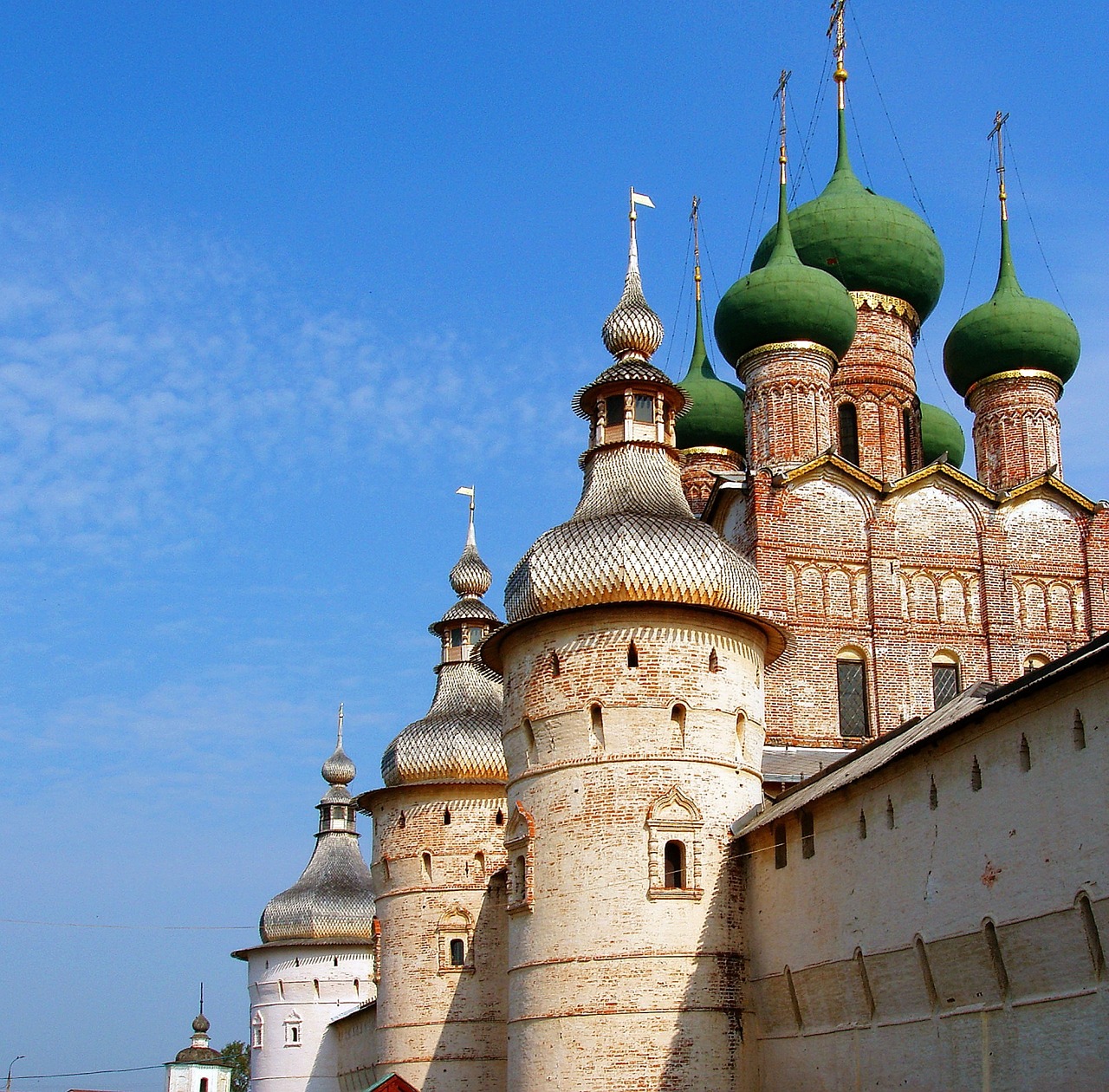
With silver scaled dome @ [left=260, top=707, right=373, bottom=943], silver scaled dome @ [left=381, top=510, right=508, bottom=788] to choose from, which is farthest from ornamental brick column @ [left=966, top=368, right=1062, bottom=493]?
silver scaled dome @ [left=260, top=707, right=373, bottom=943]

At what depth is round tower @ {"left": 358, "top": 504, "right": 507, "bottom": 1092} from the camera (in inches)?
839

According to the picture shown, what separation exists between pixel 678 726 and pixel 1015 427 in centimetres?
1073

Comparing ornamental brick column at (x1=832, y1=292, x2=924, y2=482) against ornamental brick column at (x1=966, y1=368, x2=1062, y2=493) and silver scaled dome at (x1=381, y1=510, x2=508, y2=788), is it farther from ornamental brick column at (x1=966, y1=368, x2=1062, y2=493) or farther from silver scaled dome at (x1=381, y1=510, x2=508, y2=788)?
silver scaled dome at (x1=381, y1=510, x2=508, y2=788)

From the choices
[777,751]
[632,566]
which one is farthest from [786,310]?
[632,566]

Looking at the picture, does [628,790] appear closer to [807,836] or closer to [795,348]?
[807,836]

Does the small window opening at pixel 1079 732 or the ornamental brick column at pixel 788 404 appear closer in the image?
the small window opening at pixel 1079 732

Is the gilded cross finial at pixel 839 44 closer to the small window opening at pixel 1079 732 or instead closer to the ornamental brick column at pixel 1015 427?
the ornamental brick column at pixel 1015 427

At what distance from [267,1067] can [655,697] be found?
18424mm

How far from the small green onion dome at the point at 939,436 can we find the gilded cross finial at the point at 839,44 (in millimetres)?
5257

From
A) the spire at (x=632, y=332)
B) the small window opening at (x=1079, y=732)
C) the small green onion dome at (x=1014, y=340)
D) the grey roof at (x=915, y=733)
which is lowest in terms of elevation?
the small window opening at (x=1079, y=732)

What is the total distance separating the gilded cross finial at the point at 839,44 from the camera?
27.6 metres

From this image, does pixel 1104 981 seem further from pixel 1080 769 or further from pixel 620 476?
pixel 620 476

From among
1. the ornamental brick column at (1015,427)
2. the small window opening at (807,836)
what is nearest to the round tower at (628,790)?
the small window opening at (807,836)

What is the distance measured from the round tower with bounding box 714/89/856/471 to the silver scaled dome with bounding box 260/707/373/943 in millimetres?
12065
